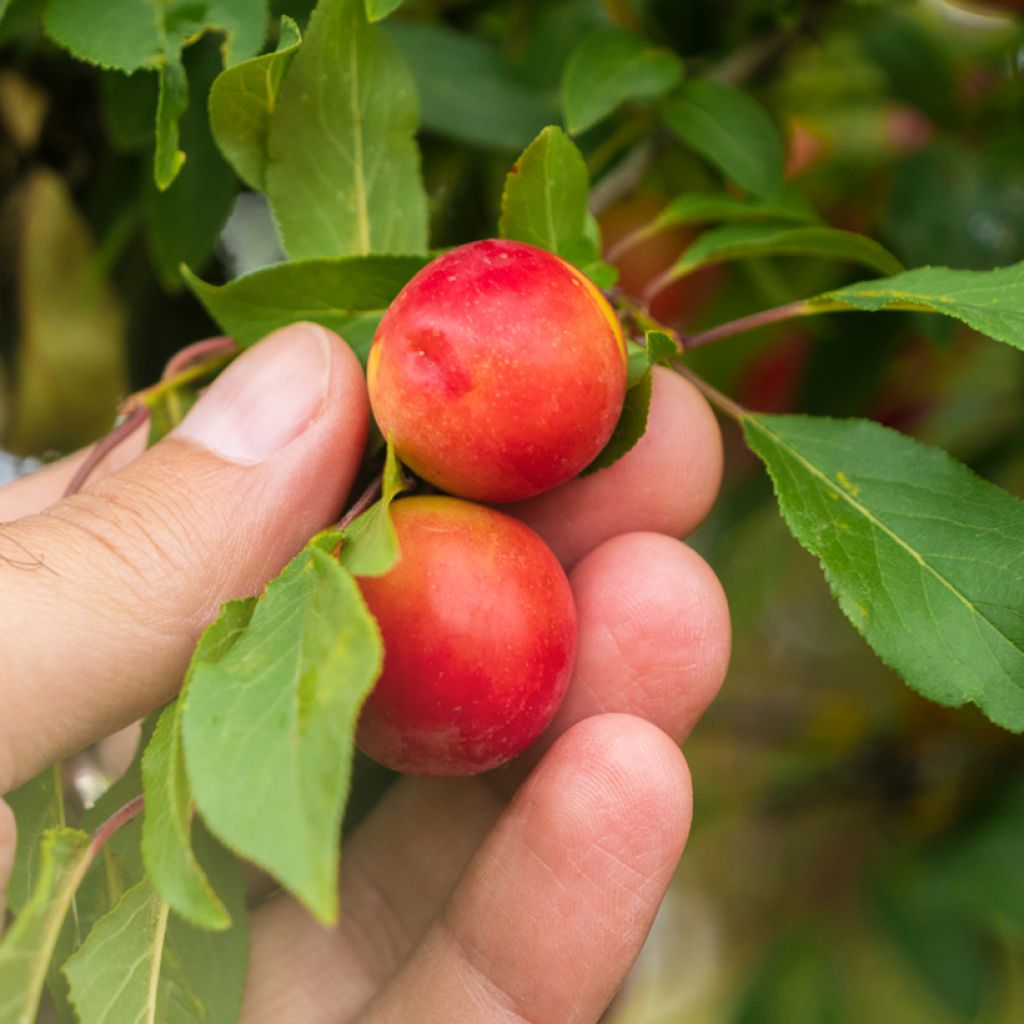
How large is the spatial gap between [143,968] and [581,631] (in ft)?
0.92

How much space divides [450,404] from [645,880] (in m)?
0.28

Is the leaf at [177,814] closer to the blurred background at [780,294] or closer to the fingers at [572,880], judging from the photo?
the fingers at [572,880]

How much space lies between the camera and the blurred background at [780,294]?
0.71m

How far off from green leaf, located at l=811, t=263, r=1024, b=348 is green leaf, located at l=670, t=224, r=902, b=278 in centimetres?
6

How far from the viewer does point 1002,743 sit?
1217 mm

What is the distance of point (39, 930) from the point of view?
38cm

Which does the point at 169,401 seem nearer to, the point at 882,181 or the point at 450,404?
the point at 450,404

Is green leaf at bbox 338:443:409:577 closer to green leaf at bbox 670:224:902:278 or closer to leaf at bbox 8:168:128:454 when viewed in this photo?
green leaf at bbox 670:224:902:278

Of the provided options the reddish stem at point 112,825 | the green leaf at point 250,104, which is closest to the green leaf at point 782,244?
the green leaf at point 250,104

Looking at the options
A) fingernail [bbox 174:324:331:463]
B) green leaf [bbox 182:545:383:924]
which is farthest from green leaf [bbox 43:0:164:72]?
green leaf [bbox 182:545:383:924]

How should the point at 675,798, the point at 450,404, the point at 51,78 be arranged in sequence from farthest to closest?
the point at 51,78 → the point at 675,798 → the point at 450,404

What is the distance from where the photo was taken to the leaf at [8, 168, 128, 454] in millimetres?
884

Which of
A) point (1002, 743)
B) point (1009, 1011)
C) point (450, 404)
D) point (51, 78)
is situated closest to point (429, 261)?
point (450, 404)

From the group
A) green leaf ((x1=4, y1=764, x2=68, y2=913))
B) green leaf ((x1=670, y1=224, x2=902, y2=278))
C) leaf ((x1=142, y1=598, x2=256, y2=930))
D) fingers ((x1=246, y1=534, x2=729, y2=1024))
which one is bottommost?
fingers ((x1=246, y1=534, x2=729, y2=1024))
